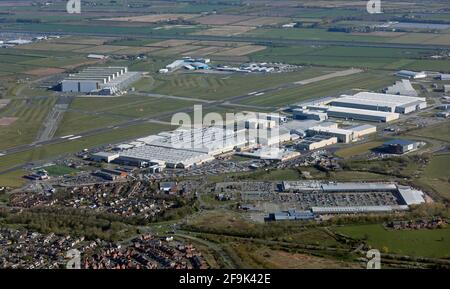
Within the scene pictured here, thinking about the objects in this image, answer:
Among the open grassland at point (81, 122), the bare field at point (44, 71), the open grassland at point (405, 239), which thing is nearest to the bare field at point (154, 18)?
the bare field at point (44, 71)

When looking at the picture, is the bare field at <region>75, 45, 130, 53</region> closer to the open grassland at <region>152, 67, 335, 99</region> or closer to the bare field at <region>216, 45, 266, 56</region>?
the bare field at <region>216, 45, 266, 56</region>

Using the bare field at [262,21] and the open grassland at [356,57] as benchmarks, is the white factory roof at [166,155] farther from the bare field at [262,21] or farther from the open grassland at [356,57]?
the bare field at [262,21]

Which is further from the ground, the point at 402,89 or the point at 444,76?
the point at 444,76

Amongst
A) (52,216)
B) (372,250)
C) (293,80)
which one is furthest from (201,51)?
(372,250)

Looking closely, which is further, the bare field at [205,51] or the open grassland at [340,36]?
the open grassland at [340,36]

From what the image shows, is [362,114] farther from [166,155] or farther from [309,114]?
[166,155]

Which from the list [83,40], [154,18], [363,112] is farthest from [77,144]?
[154,18]

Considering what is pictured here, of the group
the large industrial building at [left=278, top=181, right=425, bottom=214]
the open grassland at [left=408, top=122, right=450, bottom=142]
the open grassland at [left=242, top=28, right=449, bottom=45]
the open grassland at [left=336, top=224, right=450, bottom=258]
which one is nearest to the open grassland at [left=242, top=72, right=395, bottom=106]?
the open grassland at [left=408, top=122, right=450, bottom=142]
